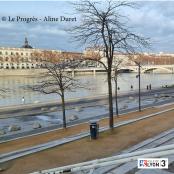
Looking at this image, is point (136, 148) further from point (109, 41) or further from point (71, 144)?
point (109, 41)

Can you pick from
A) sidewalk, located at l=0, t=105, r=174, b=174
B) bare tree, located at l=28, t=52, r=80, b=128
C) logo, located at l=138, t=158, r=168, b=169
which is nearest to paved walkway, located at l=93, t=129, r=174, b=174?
sidewalk, located at l=0, t=105, r=174, b=174

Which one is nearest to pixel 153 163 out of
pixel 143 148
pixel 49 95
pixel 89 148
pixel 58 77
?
pixel 143 148

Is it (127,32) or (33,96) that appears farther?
(33,96)

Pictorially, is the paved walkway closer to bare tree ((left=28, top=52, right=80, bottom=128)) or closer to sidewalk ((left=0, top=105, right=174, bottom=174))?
sidewalk ((left=0, top=105, right=174, bottom=174))

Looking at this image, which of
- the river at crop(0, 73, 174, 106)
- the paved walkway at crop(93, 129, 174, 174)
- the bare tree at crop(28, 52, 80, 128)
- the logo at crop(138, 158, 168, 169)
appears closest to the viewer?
the logo at crop(138, 158, 168, 169)

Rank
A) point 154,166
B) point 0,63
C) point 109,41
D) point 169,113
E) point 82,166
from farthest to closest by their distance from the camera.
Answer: point 0,63 < point 169,113 < point 109,41 < point 82,166 < point 154,166

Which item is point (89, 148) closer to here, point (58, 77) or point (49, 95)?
point (58, 77)

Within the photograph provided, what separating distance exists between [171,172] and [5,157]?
6088 millimetres

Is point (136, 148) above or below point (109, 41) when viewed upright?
below

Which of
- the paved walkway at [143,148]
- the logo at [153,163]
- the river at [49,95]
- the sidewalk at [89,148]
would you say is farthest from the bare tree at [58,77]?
the logo at [153,163]

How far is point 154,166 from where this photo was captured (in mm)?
4316

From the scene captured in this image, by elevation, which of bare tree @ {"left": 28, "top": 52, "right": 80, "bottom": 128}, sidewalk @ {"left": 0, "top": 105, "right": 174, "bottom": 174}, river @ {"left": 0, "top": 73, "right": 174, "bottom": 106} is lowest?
sidewalk @ {"left": 0, "top": 105, "right": 174, "bottom": 174}

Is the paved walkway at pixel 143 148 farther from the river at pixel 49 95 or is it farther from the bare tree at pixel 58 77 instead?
the river at pixel 49 95

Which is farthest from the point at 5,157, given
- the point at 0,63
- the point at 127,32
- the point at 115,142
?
the point at 0,63
